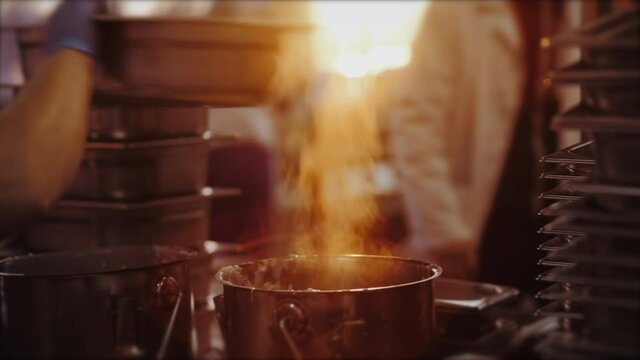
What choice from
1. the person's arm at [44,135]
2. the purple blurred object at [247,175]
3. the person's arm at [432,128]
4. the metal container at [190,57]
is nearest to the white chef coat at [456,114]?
the person's arm at [432,128]

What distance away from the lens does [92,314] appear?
45.0 inches

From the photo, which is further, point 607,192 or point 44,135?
point 44,135

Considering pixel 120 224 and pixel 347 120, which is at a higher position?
pixel 347 120

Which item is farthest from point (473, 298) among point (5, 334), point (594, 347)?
point (5, 334)

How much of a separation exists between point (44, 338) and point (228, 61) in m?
0.68

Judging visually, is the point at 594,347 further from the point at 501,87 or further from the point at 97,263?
the point at 501,87

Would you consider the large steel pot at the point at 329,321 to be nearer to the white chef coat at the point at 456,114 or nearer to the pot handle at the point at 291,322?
the pot handle at the point at 291,322

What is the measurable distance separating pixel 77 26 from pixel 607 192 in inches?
44.2

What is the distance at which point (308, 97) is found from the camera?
Result: 6766 mm

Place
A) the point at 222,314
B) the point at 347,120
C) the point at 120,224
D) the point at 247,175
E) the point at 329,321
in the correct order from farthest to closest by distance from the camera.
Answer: the point at 347,120 → the point at 247,175 → the point at 120,224 → the point at 222,314 → the point at 329,321

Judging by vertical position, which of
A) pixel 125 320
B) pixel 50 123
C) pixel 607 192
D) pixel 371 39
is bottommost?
pixel 125 320

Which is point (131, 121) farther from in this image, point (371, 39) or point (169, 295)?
point (371, 39)

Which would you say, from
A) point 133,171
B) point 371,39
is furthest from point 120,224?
point 371,39

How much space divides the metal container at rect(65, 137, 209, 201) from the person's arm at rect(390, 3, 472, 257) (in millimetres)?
1598
